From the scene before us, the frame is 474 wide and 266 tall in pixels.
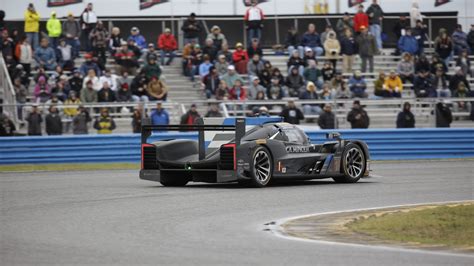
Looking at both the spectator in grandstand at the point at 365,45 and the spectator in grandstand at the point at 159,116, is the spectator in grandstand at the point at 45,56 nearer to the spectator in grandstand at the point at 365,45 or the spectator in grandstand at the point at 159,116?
the spectator in grandstand at the point at 159,116

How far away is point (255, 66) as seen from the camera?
29188 mm

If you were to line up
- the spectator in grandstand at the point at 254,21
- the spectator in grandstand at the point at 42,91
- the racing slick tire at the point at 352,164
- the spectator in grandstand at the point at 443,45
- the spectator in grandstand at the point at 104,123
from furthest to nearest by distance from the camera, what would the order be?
the spectator in grandstand at the point at 443,45 < the spectator in grandstand at the point at 254,21 < the spectator in grandstand at the point at 42,91 < the spectator in grandstand at the point at 104,123 < the racing slick tire at the point at 352,164

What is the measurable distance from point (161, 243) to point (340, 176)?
811cm

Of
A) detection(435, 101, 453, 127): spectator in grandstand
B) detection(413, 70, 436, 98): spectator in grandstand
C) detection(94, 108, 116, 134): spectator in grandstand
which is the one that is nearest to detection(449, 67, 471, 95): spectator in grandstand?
detection(413, 70, 436, 98): spectator in grandstand

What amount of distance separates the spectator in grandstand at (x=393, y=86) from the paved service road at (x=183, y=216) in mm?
8522

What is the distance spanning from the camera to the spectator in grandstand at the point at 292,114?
84.3 ft

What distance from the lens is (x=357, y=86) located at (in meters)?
28.5

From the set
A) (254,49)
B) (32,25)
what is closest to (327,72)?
(254,49)

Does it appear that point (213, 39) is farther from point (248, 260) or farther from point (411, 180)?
point (248, 260)

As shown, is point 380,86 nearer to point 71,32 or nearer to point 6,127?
point 71,32

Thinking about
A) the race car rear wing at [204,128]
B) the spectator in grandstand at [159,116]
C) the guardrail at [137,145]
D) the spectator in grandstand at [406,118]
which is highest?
the race car rear wing at [204,128]

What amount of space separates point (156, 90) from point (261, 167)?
36.6 ft

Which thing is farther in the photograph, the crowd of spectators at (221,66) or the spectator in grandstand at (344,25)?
the spectator in grandstand at (344,25)

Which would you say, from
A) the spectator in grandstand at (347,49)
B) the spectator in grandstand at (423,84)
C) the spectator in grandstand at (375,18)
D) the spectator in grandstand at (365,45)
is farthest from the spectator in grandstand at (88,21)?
the spectator in grandstand at (423,84)
